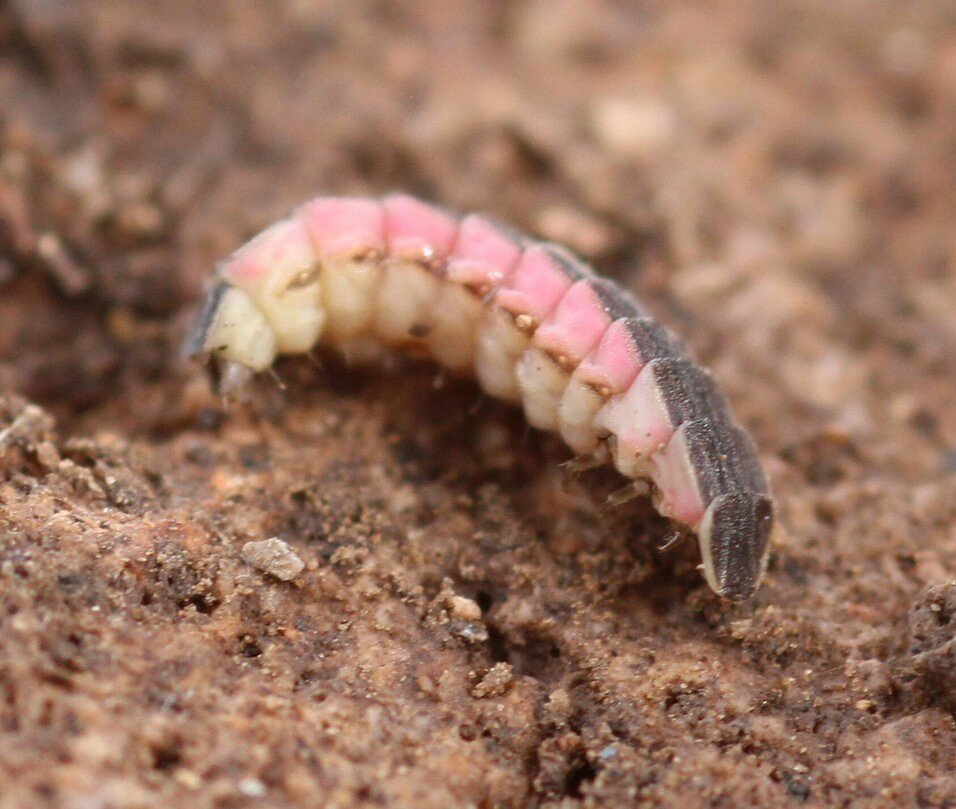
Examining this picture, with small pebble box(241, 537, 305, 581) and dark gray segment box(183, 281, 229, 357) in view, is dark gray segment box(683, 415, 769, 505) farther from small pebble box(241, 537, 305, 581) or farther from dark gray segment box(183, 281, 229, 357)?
dark gray segment box(183, 281, 229, 357)

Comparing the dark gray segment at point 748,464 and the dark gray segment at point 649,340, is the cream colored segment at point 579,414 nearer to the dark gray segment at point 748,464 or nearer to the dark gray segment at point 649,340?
the dark gray segment at point 649,340

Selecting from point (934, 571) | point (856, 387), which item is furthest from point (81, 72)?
point (934, 571)

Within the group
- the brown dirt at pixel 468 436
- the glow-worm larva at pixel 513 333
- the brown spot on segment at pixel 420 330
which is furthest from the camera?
the brown spot on segment at pixel 420 330

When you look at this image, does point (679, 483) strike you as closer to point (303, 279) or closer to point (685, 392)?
point (685, 392)

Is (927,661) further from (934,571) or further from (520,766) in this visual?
(520,766)

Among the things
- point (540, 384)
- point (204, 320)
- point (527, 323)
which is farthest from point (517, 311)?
point (204, 320)

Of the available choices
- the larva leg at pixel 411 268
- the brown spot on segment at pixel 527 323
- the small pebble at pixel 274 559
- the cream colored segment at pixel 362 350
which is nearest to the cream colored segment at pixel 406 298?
the larva leg at pixel 411 268

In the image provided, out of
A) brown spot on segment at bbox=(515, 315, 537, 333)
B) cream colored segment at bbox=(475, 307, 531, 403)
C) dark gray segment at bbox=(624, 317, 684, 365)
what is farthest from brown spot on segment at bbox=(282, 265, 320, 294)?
dark gray segment at bbox=(624, 317, 684, 365)
